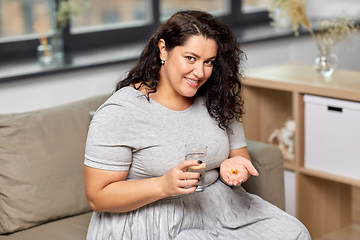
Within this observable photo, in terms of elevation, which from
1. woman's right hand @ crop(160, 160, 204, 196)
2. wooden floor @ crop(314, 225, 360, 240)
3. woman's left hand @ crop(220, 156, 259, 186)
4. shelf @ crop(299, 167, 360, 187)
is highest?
woman's right hand @ crop(160, 160, 204, 196)

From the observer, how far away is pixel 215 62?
5.35 ft

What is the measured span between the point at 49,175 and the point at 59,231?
22 centimetres

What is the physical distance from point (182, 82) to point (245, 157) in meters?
0.43

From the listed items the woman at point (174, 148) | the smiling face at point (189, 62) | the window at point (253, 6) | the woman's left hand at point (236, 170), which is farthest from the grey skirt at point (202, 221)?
the window at point (253, 6)

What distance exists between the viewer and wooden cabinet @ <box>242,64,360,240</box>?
2.24m

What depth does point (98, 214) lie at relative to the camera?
1593 millimetres

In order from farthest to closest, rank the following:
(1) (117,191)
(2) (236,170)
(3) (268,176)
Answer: (3) (268,176) → (2) (236,170) → (1) (117,191)

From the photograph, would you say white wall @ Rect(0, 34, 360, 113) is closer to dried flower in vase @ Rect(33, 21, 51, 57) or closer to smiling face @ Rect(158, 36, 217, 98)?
dried flower in vase @ Rect(33, 21, 51, 57)

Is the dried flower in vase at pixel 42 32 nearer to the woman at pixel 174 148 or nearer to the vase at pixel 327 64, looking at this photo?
the woman at pixel 174 148

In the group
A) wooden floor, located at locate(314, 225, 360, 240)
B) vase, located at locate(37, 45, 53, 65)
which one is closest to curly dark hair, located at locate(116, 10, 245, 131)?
vase, located at locate(37, 45, 53, 65)

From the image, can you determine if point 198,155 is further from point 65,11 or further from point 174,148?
point 65,11

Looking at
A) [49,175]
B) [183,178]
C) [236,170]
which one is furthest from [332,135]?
[49,175]

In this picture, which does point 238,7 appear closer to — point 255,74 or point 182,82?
point 255,74

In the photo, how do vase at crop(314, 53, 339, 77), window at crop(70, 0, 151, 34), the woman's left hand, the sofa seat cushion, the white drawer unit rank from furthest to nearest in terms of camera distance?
1. window at crop(70, 0, 151, 34)
2. vase at crop(314, 53, 339, 77)
3. the white drawer unit
4. the sofa seat cushion
5. the woman's left hand
